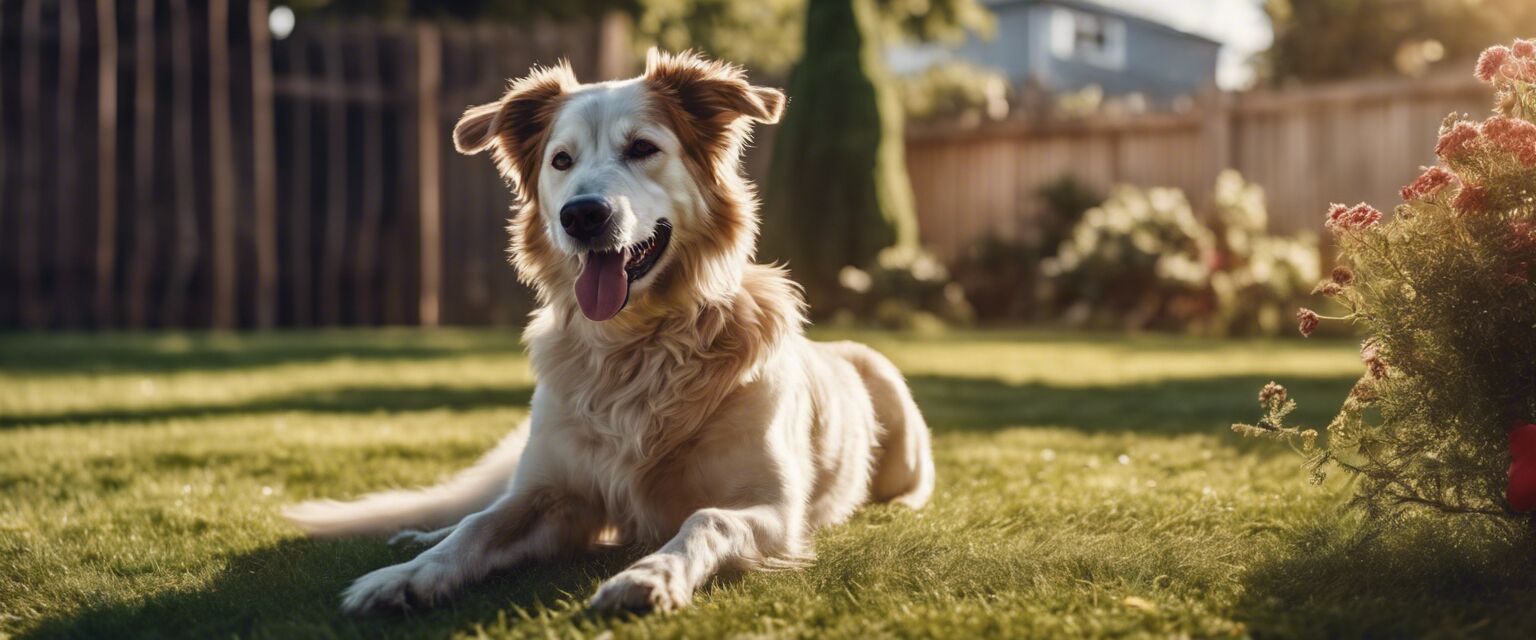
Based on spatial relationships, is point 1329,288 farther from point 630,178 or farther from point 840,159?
point 840,159

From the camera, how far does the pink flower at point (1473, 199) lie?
2.76 metres

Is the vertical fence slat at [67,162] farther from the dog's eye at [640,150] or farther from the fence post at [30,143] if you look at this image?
the dog's eye at [640,150]

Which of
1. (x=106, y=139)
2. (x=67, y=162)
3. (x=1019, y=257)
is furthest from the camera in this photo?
(x=1019, y=257)

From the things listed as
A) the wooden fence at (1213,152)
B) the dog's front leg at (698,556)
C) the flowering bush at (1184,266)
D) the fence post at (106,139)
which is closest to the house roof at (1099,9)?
the wooden fence at (1213,152)

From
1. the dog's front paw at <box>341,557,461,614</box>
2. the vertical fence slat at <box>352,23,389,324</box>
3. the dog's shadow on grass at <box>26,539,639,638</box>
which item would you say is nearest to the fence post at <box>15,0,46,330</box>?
the vertical fence slat at <box>352,23,389,324</box>

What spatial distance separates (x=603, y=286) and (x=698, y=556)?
2.74 ft

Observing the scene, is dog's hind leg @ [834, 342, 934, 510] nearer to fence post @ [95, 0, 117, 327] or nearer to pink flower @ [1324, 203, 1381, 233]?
pink flower @ [1324, 203, 1381, 233]

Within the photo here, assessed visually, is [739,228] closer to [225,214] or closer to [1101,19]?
[225,214]

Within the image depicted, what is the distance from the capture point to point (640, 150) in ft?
11.6

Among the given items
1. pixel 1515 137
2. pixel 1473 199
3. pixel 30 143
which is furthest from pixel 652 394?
pixel 30 143

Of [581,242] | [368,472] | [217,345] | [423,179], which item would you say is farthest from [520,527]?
[423,179]

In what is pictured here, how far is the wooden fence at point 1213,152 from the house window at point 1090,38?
17.6 meters

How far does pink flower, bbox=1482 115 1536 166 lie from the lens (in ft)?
8.85

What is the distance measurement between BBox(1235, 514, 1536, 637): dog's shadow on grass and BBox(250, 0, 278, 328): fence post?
9.85 metres
